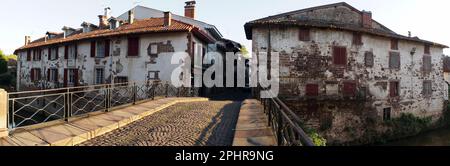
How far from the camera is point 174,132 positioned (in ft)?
20.6

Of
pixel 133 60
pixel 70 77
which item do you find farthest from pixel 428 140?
pixel 70 77

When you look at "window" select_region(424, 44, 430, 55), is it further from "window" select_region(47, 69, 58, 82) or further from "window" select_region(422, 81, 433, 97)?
"window" select_region(47, 69, 58, 82)

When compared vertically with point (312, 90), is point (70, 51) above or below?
above

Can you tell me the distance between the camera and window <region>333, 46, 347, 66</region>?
18.1 meters

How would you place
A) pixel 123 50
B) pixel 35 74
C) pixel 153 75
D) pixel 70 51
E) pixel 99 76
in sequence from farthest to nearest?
pixel 35 74 < pixel 70 51 < pixel 99 76 < pixel 123 50 < pixel 153 75

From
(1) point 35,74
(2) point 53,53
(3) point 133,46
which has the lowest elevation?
(1) point 35,74

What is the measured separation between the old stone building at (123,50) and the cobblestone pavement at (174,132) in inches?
359

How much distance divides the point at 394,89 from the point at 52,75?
3224 centimetres

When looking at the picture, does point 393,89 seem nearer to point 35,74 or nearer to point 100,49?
point 100,49

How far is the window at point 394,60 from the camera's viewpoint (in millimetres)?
20391

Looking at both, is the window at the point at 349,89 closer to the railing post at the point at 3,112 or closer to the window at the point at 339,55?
the window at the point at 339,55

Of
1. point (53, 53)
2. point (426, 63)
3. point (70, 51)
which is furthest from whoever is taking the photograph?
point (53, 53)
